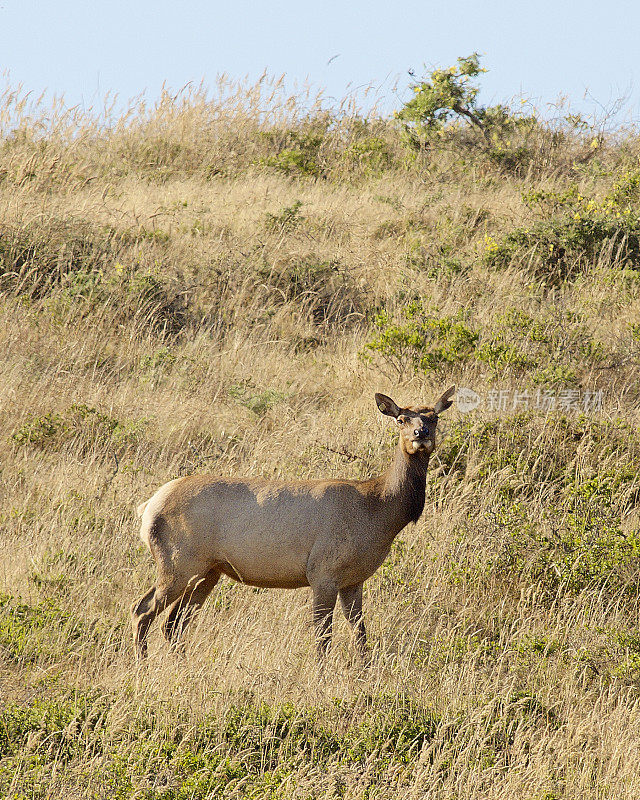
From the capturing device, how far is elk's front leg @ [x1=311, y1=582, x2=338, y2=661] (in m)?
5.73

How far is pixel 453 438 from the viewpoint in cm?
823

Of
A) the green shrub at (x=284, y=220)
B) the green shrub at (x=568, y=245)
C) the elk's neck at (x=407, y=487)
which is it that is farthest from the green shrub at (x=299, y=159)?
the elk's neck at (x=407, y=487)

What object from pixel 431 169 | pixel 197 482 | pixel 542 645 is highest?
pixel 431 169

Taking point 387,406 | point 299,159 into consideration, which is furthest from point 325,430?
point 299,159

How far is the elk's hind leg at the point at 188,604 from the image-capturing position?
235 inches

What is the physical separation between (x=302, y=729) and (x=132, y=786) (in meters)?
1.01

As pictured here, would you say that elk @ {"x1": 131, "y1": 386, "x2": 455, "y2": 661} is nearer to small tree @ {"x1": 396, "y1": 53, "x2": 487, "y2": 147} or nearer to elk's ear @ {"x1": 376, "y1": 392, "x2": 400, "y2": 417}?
elk's ear @ {"x1": 376, "y1": 392, "x2": 400, "y2": 417}

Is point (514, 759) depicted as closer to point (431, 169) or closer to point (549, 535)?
point (549, 535)

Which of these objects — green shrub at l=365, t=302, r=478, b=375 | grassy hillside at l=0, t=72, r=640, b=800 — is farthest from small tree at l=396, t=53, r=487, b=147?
green shrub at l=365, t=302, r=478, b=375

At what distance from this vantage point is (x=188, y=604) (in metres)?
6.02

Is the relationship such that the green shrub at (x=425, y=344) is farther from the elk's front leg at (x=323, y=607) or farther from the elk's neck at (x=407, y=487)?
the elk's front leg at (x=323, y=607)

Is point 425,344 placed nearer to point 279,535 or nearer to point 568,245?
point 568,245

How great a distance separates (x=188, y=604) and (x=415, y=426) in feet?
5.99

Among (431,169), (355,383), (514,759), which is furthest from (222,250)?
(514,759)
